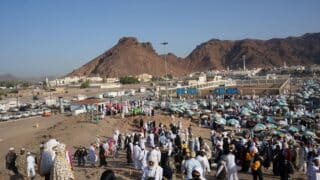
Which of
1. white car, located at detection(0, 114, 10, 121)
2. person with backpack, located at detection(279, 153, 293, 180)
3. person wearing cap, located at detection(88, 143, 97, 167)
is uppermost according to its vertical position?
person with backpack, located at detection(279, 153, 293, 180)

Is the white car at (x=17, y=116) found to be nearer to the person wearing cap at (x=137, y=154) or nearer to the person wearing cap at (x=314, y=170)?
the person wearing cap at (x=137, y=154)

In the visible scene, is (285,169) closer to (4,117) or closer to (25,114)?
(4,117)

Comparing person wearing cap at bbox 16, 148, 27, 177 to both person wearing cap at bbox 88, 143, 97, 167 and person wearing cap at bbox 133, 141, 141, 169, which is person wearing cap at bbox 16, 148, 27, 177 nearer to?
person wearing cap at bbox 88, 143, 97, 167

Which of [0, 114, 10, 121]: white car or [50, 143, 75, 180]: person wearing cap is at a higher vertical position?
[50, 143, 75, 180]: person wearing cap

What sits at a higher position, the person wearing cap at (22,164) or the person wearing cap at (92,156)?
the person wearing cap at (22,164)

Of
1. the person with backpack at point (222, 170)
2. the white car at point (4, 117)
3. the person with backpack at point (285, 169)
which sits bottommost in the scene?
the white car at point (4, 117)

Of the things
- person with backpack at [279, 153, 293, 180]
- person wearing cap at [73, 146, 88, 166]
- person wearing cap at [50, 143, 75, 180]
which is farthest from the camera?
person wearing cap at [73, 146, 88, 166]

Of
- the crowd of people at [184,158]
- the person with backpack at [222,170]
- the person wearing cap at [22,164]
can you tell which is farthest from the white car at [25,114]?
the person with backpack at [222,170]

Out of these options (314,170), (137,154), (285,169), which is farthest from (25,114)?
(314,170)

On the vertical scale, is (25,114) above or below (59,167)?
below

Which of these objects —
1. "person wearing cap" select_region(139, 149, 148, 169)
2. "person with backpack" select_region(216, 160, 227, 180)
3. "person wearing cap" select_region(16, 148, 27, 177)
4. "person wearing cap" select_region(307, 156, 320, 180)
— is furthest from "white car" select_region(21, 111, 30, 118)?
"person wearing cap" select_region(307, 156, 320, 180)

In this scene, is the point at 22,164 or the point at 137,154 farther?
the point at 137,154

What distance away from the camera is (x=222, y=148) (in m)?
13.7

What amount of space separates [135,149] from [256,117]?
21.1 meters
